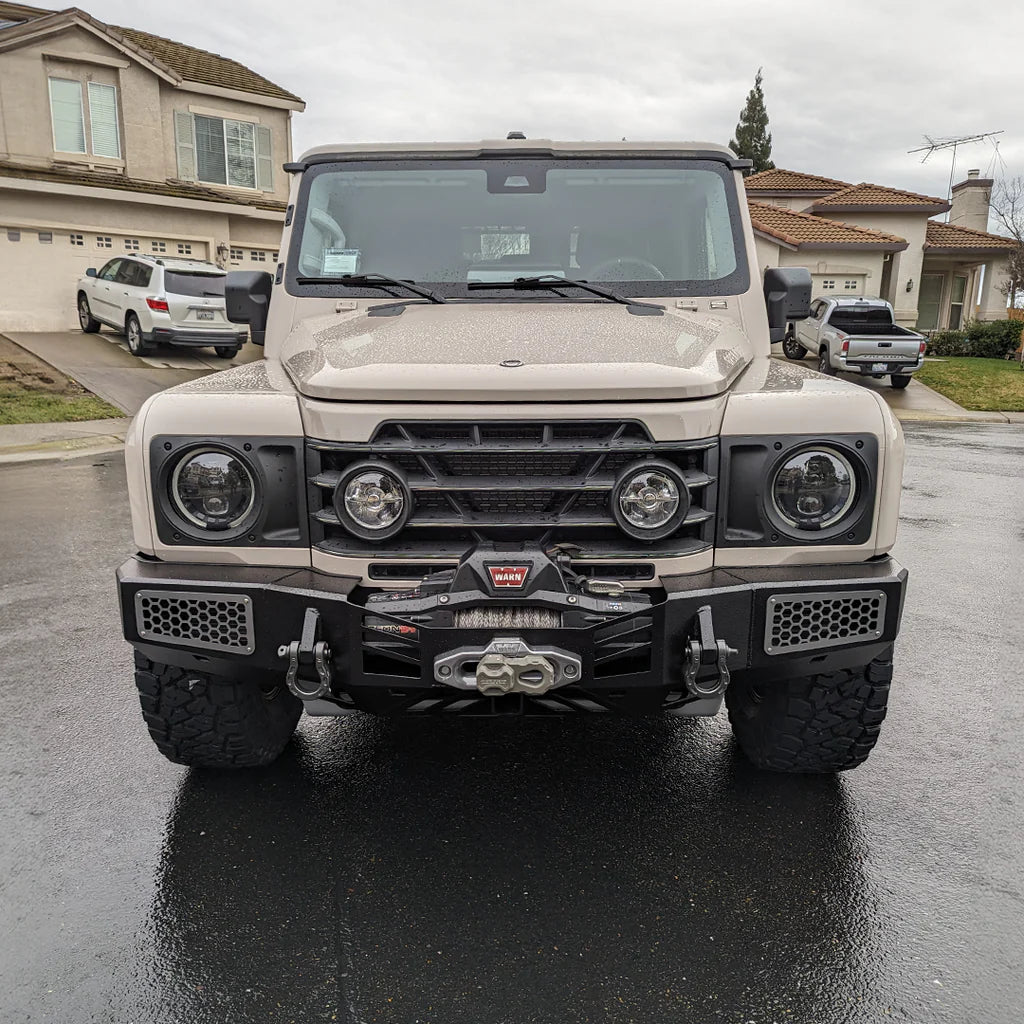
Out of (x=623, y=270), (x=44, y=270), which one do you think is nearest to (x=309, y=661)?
(x=623, y=270)

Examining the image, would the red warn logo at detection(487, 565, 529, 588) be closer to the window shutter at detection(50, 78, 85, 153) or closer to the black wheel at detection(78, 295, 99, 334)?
the black wheel at detection(78, 295, 99, 334)

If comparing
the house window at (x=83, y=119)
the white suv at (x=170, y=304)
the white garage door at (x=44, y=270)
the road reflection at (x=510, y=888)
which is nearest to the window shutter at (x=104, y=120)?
the house window at (x=83, y=119)

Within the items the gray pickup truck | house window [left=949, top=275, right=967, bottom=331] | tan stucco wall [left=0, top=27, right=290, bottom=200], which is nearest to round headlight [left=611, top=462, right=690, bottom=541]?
the gray pickup truck

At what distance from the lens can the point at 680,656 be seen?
8.24 ft

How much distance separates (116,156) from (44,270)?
3.96 m

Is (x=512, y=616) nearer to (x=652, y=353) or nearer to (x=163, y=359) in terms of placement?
(x=652, y=353)

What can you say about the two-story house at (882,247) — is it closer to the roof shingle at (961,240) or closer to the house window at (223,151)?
the roof shingle at (961,240)

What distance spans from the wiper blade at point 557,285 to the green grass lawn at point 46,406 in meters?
12.5

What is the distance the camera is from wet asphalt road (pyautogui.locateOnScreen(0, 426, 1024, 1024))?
2311 mm

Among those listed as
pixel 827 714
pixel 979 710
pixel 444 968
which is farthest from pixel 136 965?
pixel 979 710

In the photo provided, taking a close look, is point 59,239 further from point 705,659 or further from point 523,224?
point 705,659

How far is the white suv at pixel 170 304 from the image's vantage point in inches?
697

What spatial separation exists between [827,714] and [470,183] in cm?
250

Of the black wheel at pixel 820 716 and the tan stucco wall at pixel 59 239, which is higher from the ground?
the tan stucco wall at pixel 59 239
